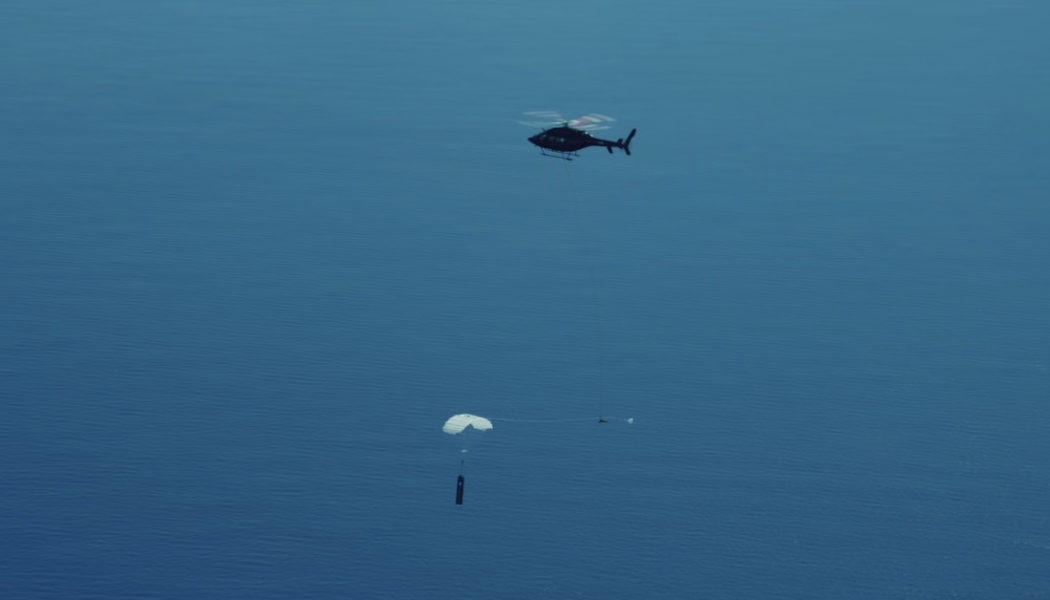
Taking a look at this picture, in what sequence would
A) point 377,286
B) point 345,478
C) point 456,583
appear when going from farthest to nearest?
point 377,286
point 345,478
point 456,583

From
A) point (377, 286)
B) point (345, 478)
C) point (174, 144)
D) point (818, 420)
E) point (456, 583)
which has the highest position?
point (174, 144)

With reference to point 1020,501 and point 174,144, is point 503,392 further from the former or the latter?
point 174,144

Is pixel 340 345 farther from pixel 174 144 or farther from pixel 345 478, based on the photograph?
pixel 174 144

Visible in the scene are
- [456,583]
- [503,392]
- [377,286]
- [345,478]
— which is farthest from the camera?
[377,286]

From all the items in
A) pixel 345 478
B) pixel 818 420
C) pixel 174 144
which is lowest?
pixel 345 478

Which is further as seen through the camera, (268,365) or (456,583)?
(268,365)

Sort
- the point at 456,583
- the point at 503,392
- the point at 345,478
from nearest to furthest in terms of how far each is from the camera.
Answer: the point at 456,583 → the point at 345,478 → the point at 503,392

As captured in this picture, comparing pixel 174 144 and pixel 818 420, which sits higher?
pixel 174 144

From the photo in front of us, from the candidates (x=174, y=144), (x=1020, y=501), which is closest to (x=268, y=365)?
(x=174, y=144)

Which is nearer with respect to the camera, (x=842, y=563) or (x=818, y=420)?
(x=842, y=563)
